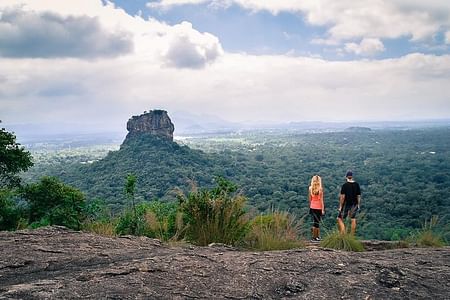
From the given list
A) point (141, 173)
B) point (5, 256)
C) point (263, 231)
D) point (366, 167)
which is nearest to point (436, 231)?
point (263, 231)

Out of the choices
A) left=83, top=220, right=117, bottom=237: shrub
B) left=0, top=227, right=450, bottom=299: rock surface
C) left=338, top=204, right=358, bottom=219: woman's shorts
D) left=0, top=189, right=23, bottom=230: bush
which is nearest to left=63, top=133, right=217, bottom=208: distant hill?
left=0, top=189, right=23, bottom=230: bush

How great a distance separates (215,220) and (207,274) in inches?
86.7

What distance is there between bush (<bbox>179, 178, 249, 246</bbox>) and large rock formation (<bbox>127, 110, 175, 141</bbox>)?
67.8m

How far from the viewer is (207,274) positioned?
11.3 feet

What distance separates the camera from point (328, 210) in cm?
2400

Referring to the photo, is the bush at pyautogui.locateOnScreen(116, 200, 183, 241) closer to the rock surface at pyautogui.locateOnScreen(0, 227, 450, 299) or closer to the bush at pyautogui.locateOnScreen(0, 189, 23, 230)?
the rock surface at pyautogui.locateOnScreen(0, 227, 450, 299)

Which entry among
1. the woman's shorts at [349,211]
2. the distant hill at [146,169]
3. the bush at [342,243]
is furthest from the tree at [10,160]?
the distant hill at [146,169]

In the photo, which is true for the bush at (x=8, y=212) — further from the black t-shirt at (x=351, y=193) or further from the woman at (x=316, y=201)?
the black t-shirt at (x=351, y=193)

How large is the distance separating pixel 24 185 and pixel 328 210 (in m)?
16.5

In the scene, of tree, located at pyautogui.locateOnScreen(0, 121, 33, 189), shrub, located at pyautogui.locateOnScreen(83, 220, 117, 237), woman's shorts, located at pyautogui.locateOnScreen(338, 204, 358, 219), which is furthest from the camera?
tree, located at pyautogui.locateOnScreen(0, 121, 33, 189)

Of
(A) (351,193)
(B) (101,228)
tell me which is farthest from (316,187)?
(B) (101,228)

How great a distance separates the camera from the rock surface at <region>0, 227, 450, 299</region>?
3031mm

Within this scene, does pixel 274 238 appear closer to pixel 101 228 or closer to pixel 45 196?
pixel 101 228

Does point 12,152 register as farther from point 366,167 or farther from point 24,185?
point 366,167
